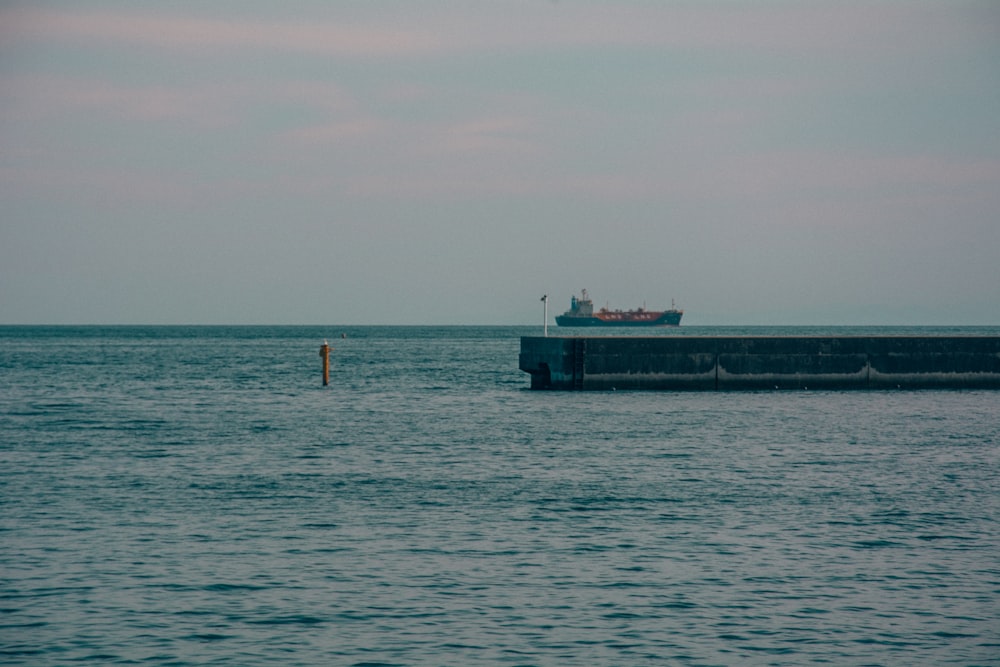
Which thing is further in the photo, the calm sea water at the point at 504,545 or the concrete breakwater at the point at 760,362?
the concrete breakwater at the point at 760,362

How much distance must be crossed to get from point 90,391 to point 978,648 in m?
56.2

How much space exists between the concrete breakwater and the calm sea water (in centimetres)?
1243

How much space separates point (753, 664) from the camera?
41.1 ft

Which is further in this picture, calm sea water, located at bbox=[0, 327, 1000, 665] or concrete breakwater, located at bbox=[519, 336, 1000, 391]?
concrete breakwater, located at bbox=[519, 336, 1000, 391]

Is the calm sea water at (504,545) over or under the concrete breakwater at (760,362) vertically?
under

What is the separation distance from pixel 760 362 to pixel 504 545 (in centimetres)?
3668

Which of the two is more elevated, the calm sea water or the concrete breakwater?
the concrete breakwater

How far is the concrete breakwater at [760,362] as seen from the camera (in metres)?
52.0

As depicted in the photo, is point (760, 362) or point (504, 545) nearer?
point (504, 545)

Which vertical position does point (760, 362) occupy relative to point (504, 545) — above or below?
above

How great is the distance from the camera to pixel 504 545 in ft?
60.7

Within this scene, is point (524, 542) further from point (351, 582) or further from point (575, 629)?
point (575, 629)

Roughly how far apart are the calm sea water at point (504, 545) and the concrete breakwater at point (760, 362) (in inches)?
489

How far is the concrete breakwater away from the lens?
5203 centimetres
